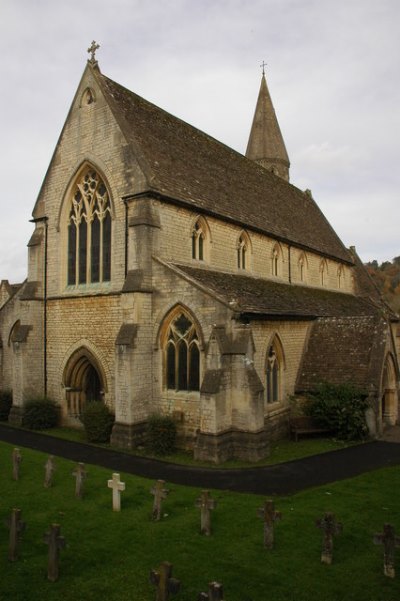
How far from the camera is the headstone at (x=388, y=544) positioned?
23.6 feet

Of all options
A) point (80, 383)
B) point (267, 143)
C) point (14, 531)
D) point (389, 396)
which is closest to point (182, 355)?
point (80, 383)

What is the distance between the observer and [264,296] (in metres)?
19.1

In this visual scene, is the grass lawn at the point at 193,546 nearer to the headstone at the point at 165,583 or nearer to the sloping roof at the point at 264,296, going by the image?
the headstone at the point at 165,583

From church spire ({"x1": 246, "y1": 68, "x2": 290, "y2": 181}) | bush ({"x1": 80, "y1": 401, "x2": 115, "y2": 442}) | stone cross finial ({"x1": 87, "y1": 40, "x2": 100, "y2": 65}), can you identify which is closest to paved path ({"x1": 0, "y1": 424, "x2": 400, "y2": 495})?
bush ({"x1": 80, "y1": 401, "x2": 115, "y2": 442})

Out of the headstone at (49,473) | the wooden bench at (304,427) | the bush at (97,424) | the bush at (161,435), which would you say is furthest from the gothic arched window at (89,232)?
the wooden bench at (304,427)

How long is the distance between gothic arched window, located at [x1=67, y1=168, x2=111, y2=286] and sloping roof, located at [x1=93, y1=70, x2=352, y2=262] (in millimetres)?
2482

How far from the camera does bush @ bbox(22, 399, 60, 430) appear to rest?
1908cm

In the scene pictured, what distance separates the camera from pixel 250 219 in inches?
869

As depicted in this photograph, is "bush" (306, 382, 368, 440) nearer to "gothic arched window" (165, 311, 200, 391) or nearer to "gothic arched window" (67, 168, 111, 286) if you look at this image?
"gothic arched window" (165, 311, 200, 391)

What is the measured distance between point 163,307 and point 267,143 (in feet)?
99.2

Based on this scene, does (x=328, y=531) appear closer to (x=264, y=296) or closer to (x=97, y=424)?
(x=97, y=424)

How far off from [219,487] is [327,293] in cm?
1961

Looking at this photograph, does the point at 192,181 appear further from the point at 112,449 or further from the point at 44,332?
the point at 112,449

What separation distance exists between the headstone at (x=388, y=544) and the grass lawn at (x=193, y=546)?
15 cm
